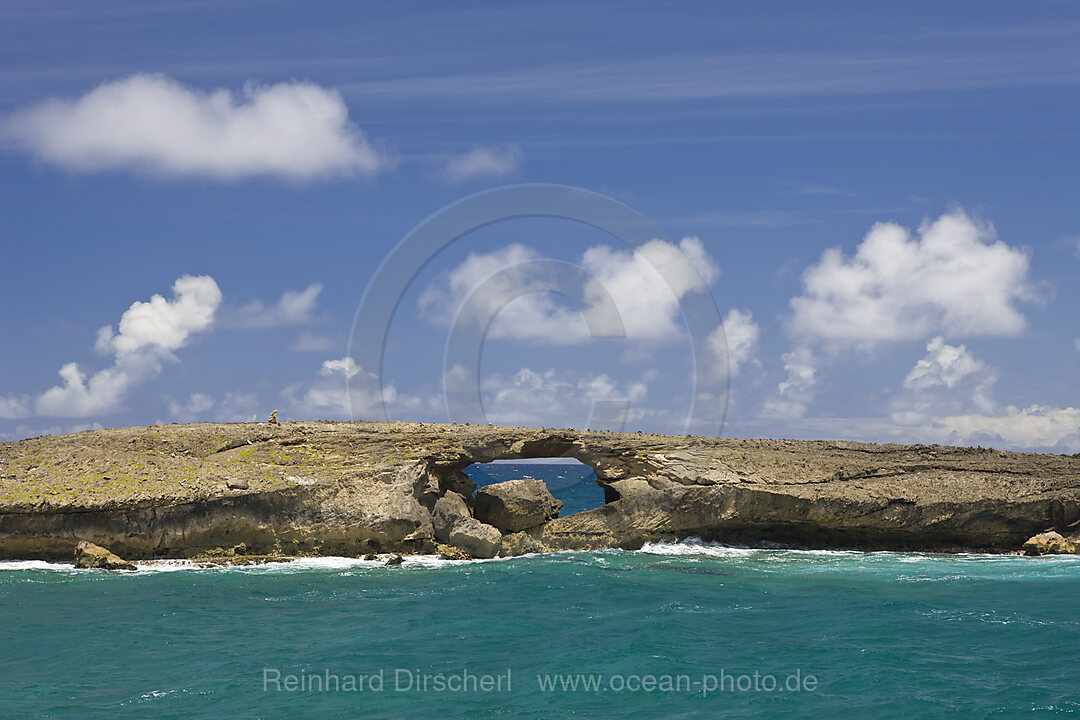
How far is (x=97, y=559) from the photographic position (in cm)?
2775

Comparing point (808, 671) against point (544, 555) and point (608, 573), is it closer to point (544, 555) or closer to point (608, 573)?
point (608, 573)

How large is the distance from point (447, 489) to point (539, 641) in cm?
1386

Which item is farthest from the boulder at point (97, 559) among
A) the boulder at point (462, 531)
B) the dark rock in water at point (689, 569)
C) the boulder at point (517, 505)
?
the dark rock in water at point (689, 569)

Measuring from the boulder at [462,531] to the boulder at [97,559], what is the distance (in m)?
9.80

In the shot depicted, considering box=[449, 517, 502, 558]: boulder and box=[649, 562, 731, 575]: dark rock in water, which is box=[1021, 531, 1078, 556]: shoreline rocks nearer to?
box=[649, 562, 731, 575]: dark rock in water

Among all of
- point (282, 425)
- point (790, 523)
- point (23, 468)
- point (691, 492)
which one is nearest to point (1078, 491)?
point (790, 523)

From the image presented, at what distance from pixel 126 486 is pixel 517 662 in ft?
57.1

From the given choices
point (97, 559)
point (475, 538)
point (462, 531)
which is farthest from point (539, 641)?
point (97, 559)

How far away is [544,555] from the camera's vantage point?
100.0ft

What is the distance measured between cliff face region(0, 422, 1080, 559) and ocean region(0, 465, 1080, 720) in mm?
1566

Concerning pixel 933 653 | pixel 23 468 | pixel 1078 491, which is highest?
pixel 23 468

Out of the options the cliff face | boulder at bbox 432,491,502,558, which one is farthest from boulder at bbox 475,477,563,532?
boulder at bbox 432,491,502,558

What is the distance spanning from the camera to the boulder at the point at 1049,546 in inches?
1254

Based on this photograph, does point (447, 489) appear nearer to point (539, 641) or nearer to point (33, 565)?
point (33, 565)
